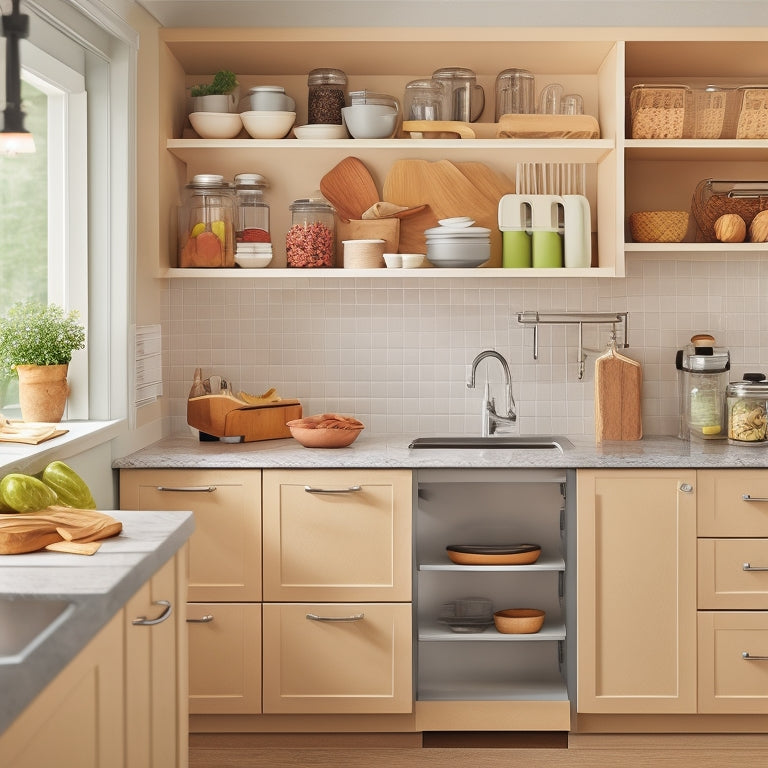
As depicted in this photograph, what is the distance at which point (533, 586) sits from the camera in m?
3.36

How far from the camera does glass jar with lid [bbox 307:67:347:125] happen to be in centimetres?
339

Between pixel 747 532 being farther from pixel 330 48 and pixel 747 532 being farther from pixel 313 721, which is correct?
pixel 330 48

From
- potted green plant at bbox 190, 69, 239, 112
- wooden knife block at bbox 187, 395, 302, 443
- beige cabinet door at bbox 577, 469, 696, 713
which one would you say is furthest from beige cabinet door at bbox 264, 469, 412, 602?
potted green plant at bbox 190, 69, 239, 112

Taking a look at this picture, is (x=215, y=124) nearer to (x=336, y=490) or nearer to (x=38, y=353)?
(x=38, y=353)

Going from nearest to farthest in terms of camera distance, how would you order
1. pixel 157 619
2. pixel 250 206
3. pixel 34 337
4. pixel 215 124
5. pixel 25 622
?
pixel 25 622 → pixel 157 619 → pixel 34 337 → pixel 215 124 → pixel 250 206

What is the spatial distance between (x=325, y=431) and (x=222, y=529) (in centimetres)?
44

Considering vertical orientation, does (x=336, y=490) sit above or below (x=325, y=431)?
below

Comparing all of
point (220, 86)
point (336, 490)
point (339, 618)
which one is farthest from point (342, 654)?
point (220, 86)

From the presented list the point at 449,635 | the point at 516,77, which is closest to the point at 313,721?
the point at 449,635

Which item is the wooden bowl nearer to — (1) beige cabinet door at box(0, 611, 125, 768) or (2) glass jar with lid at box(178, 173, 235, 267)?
(2) glass jar with lid at box(178, 173, 235, 267)

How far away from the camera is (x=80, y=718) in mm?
1446

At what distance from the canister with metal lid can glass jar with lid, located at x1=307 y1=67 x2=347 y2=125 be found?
161cm

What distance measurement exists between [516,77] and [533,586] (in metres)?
1.74

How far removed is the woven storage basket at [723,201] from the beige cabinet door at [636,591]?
100cm
